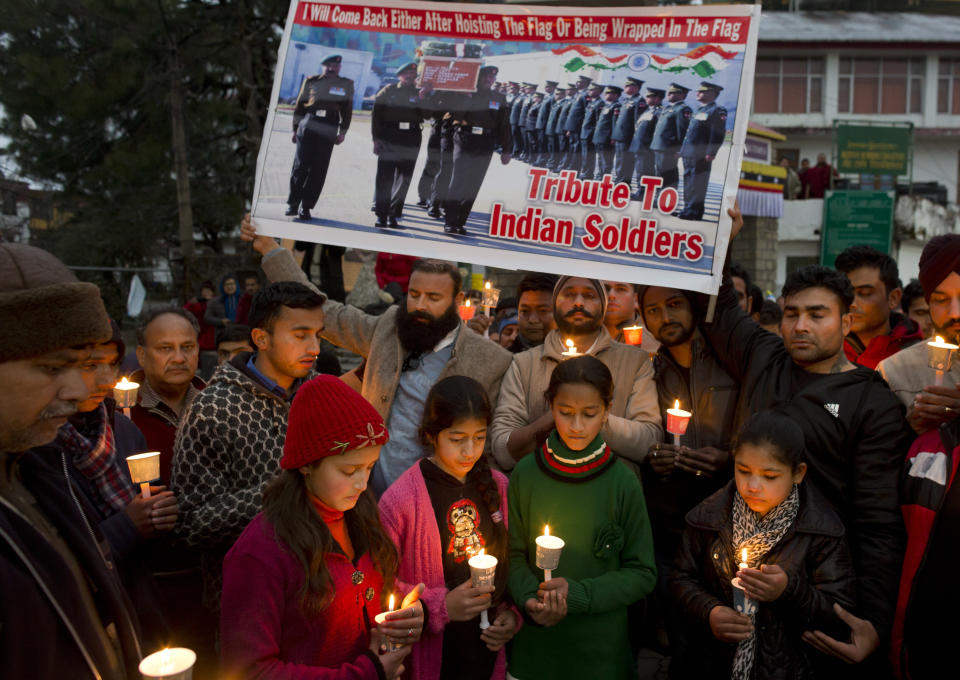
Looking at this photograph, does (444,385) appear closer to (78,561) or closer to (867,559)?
(78,561)

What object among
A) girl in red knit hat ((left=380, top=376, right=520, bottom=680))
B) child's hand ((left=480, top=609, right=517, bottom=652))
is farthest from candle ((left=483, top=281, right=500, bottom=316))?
child's hand ((left=480, top=609, right=517, bottom=652))

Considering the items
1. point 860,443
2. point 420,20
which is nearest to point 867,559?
point 860,443

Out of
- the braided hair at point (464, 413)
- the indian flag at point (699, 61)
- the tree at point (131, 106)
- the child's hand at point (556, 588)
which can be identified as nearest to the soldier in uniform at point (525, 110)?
the indian flag at point (699, 61)

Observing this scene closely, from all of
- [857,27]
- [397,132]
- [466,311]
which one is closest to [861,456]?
[397,132]

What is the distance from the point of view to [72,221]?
18.0m

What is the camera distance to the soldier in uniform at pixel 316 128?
3645 millimetres

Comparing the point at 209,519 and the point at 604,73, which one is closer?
the point at 209,519

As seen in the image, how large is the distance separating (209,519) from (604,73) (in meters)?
2.82

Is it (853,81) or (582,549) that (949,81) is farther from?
(582,549)

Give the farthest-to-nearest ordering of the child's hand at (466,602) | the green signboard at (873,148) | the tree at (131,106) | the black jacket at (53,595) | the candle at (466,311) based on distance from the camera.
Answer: the green signboard at (873,148) → the tree at (131,106) → the candle at (466,311) → the child's hand at (466,602) → the black jacket at (53,595)

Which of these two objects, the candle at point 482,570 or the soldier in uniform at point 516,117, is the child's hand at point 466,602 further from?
the soldier in uniform at point 516,117

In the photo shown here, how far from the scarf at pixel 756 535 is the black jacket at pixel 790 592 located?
0.08ft

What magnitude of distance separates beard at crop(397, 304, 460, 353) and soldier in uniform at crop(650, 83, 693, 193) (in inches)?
54.1

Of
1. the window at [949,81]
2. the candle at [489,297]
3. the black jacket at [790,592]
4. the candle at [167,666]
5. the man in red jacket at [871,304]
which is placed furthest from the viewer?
the window at [949,81]
